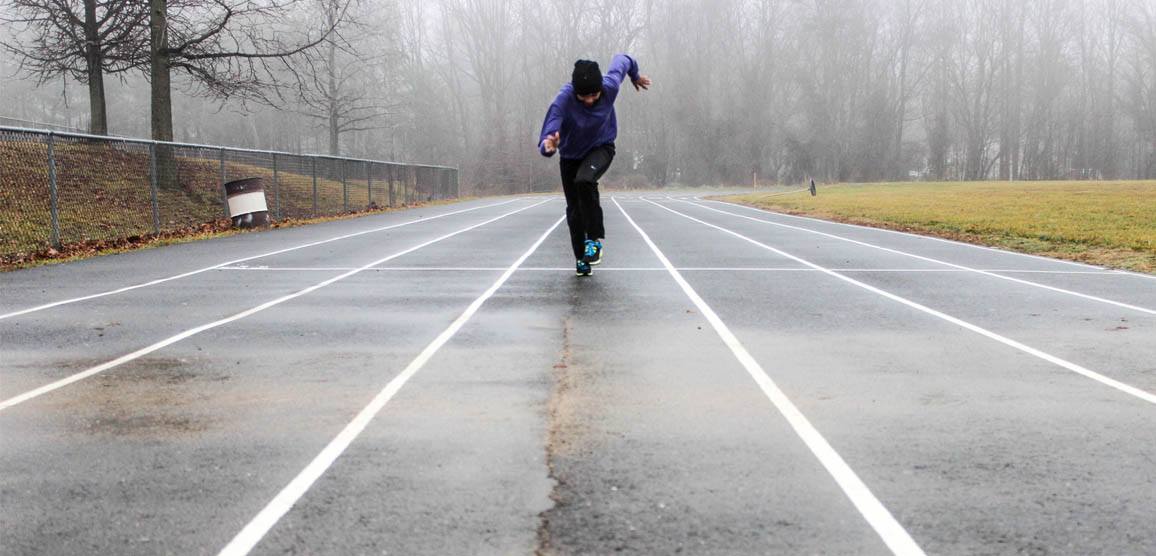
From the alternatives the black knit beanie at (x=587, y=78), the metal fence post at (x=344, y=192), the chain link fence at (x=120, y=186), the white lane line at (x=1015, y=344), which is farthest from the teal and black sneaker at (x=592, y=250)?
the metal fence post at (x=344, y=192)

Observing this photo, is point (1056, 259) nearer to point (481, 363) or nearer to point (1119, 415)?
point (1119, 415)

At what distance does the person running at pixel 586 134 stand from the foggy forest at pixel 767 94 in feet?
176

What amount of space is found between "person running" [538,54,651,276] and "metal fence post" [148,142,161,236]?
966cm

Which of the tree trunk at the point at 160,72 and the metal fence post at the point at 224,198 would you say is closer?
the metal fence post at the point at 224,198

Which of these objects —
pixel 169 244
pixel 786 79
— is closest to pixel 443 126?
pixel 786 79

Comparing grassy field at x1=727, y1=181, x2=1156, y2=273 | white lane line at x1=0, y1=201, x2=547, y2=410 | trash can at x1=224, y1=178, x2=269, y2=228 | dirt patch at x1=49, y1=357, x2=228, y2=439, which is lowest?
dirt patch at x1=49, y1=357, x2=228, y2=439

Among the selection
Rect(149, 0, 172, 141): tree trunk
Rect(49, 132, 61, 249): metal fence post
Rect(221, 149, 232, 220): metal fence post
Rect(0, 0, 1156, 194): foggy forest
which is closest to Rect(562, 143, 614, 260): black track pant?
Rect(49, 132, 61, 249): metal fence post

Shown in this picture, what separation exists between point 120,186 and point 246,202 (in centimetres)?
359

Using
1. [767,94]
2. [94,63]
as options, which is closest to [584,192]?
[94,63]

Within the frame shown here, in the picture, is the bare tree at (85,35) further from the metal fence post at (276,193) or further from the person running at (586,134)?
the person running at (586,134)

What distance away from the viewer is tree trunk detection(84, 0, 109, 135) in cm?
2216

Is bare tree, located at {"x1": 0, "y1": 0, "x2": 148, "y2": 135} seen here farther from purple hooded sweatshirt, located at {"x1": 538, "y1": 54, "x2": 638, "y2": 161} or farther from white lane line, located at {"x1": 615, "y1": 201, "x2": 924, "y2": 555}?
white lane line, located at {"x1": 615, "y1": 201, "x2": 924, "y2": 555}

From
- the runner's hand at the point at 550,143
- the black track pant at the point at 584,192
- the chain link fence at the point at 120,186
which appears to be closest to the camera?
the runner's hand at the point at 550,143

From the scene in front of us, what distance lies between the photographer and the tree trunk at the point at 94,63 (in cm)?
2216
